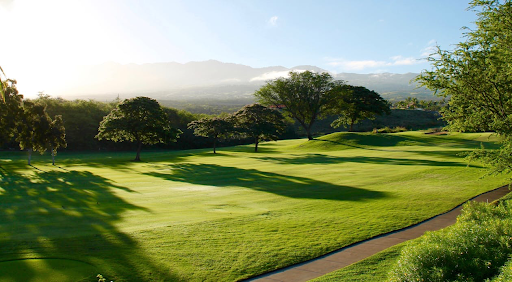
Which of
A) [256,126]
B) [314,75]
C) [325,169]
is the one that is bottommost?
[325,169]

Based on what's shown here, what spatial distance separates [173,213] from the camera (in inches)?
550

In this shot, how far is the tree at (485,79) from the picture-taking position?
1389 centimetres

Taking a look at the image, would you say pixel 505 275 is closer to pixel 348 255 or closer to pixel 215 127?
pixel 348 255

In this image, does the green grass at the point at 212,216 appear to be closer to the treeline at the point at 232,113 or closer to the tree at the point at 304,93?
the treeline at the point at 232,113

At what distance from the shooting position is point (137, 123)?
148 feet

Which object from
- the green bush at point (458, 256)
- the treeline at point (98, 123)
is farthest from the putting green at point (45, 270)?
the treeline at point (98, 123)

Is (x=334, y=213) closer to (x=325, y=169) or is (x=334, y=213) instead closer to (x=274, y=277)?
(x=274, y=277)

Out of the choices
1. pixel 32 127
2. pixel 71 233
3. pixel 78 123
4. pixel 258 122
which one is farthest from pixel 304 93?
pixel 71 233

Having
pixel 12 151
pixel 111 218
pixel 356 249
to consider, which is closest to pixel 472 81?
pixel 356 249

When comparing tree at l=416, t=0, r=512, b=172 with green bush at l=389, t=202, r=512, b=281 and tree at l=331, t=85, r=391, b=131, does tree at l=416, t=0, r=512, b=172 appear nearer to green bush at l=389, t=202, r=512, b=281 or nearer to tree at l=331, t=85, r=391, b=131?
green bush at l=389, t=202, r=512, b=281

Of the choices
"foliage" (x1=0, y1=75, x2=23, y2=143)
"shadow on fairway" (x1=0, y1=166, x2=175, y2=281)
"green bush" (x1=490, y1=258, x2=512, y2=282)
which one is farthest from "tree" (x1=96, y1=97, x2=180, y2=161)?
"green bush" (x1=490, y1=258, x2=512, y2=282)

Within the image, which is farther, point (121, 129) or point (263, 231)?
point (121, 129)

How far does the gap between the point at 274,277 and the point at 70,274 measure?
14.7ft

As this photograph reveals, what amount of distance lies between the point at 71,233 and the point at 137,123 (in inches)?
1427
